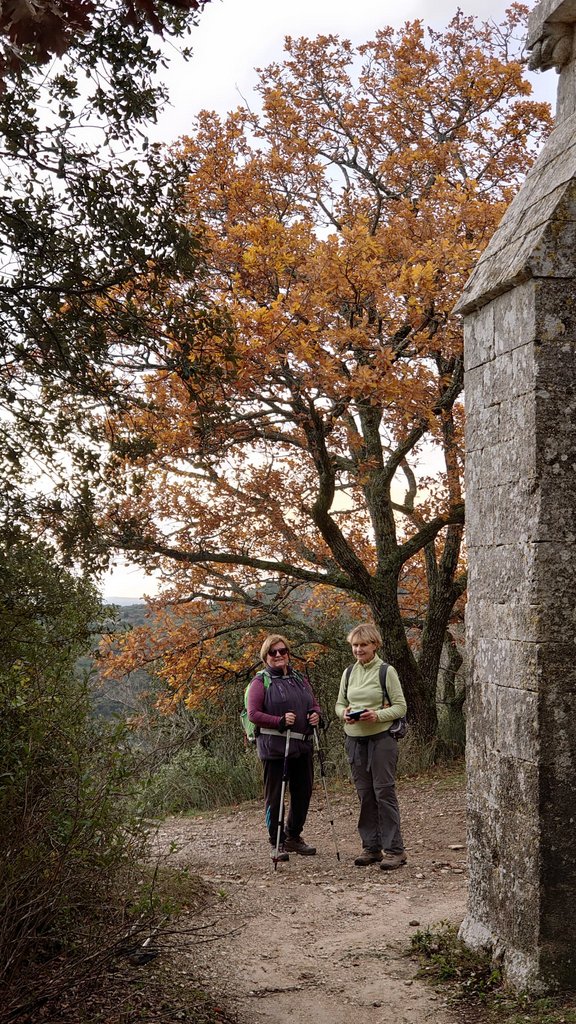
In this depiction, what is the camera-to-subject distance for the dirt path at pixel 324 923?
478 centimetres

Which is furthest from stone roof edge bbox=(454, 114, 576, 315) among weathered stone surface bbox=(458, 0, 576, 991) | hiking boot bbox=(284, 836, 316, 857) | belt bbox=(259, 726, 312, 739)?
hiking boot bbox=(284, 836, 316, 857)

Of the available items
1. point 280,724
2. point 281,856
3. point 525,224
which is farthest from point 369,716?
point 525,224

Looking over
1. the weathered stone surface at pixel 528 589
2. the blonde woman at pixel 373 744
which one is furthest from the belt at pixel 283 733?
the weathered stone surface at pixel 528 589

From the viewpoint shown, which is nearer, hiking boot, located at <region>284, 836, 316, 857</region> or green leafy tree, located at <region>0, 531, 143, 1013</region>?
green leafy tree, located at <region>0, 531, 143, 1013</region>

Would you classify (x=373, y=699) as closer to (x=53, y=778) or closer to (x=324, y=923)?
(x=324, y=923)

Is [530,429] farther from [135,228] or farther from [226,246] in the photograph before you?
[226,246]

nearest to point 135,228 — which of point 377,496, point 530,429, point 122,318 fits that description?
point 122,318

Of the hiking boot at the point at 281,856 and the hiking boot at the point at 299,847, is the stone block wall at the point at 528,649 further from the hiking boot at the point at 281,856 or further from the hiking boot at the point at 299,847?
the hiking boot at the point at 299,847

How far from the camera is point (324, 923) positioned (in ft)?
20.0

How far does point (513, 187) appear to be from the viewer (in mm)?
11789

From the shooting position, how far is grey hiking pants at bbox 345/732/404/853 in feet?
24.5

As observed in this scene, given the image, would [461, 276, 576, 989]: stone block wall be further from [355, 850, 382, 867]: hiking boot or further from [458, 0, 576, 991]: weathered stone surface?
[355, 850, 382, 867]: hiking boot

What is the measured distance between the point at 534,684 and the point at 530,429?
125cm

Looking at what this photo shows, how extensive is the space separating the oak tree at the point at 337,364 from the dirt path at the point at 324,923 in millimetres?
3471
